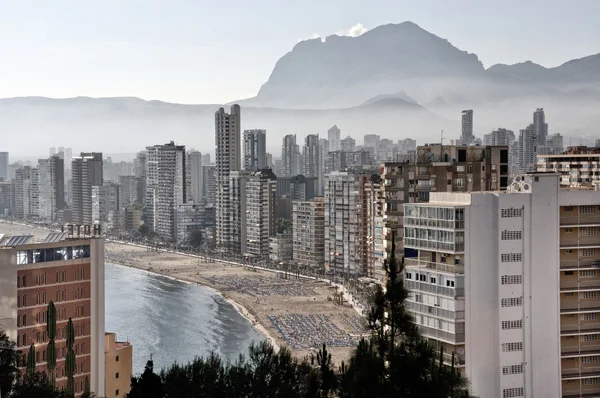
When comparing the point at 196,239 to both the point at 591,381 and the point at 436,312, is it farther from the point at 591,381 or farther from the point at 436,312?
the point at 591,381

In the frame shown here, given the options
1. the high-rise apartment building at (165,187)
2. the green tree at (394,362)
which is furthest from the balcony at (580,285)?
the high-rise apartment building at (165,187)

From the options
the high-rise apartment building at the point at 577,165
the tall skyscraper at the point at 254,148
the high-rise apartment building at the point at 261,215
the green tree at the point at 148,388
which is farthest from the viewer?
the tall skyscraper at the point at 254,148

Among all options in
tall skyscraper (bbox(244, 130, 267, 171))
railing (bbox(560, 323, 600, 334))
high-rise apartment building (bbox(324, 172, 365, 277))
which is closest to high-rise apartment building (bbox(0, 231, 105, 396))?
railing (bbox(560, 323, 600, 334))

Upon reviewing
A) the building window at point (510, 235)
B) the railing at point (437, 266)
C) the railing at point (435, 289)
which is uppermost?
the building window at point (510, 235)

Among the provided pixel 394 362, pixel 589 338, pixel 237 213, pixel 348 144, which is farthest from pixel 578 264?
pixel 348 144

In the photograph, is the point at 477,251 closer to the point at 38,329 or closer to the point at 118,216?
the point at 38,329

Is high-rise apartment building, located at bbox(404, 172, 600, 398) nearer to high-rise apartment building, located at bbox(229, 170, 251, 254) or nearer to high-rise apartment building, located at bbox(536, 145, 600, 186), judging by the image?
high-rise apartment building, located at bbox(536, 145, 600, 186)

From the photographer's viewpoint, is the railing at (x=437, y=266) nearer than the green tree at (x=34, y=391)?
No

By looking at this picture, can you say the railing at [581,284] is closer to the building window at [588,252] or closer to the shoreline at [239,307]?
the building window at [588,252]
